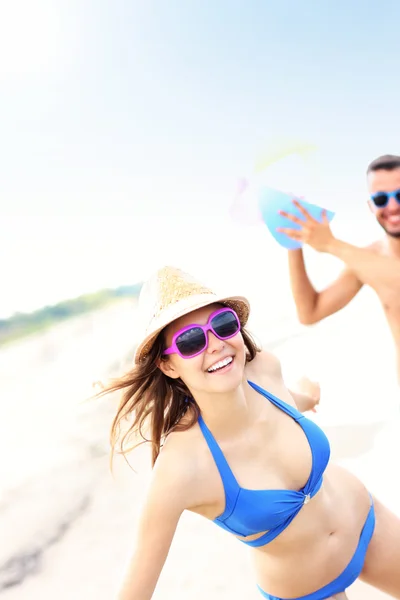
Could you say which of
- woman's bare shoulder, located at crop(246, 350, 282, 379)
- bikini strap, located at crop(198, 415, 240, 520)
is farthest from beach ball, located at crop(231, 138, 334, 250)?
bikini strap, located at crop(198, 415, 240, 520)

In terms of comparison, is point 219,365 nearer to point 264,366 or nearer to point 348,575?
point 264,366

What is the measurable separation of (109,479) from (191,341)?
157 inches

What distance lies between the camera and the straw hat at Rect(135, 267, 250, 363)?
5.07 feet

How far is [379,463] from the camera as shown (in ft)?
14.1

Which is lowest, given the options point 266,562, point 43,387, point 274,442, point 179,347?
point 43,387

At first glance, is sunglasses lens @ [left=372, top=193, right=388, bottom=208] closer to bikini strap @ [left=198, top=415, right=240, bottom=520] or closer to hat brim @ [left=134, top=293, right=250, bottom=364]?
hat brim @ [left=134, top=293, right=250, bottom=364]

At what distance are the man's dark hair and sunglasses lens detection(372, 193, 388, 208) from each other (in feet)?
0.37

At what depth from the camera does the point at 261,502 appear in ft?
5.24

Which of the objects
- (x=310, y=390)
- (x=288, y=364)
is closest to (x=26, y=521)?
(x=310, y=390)

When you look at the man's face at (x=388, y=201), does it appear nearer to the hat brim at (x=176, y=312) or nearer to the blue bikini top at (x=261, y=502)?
the hat brim at (x=176, y=312)

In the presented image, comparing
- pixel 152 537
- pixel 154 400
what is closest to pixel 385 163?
pixel 154 400

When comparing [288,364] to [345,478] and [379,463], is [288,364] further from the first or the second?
[345,478]

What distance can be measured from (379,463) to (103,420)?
153 inches

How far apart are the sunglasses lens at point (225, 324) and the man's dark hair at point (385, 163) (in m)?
1.04
